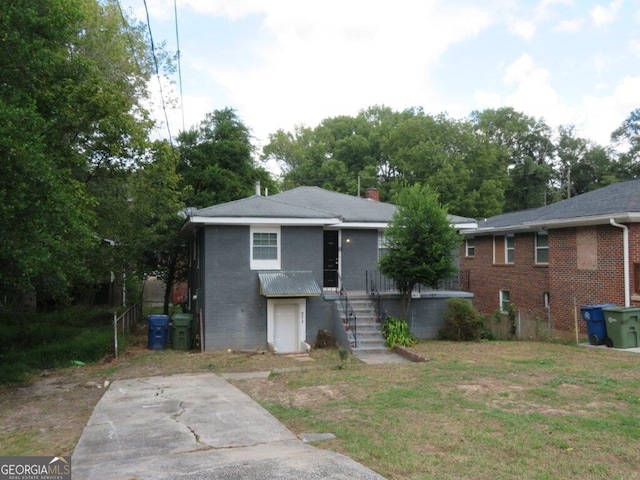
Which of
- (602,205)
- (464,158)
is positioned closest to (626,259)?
(602,205)

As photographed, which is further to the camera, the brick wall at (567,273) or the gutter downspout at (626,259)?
the brick wall at (567,273)

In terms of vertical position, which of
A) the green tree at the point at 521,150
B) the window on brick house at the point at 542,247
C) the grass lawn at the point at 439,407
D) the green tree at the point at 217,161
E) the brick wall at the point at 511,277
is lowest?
the grass lawn at the point at 439,407

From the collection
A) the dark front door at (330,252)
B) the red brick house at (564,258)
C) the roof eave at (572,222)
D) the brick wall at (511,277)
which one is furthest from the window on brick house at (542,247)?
the dark front door at (330,252)

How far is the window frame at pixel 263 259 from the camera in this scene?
48.7 feet

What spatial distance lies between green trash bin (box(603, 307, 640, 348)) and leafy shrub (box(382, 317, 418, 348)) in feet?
16.6

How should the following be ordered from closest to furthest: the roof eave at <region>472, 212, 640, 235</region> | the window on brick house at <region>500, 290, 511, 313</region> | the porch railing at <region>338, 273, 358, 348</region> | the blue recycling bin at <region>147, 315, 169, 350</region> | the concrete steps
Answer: the concrete steps, the roof eave at <region>472, 212, 640, 235</region>, the porch railing at <region>338, 273, 358, 348</region>, the blue recycling bin at <region>147, 315, 169, 350</region>, the window on brick house at <region>500, 290, 511, 313</region>

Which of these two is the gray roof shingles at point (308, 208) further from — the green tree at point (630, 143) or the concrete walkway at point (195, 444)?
the green tree at point (630, 143)

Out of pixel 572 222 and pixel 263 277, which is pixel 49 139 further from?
pixel 572 222

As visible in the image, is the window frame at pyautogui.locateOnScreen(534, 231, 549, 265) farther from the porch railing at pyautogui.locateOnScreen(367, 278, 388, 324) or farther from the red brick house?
the porch railing at pyautogui.locateOnScreen(367, 278, 388, 324)

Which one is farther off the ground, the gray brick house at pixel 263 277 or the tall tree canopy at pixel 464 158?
the tall tree canopy at pixel 464 158

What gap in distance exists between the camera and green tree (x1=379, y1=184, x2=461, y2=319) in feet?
45.3

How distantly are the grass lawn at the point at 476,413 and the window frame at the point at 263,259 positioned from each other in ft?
15.1

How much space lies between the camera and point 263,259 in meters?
14.9
